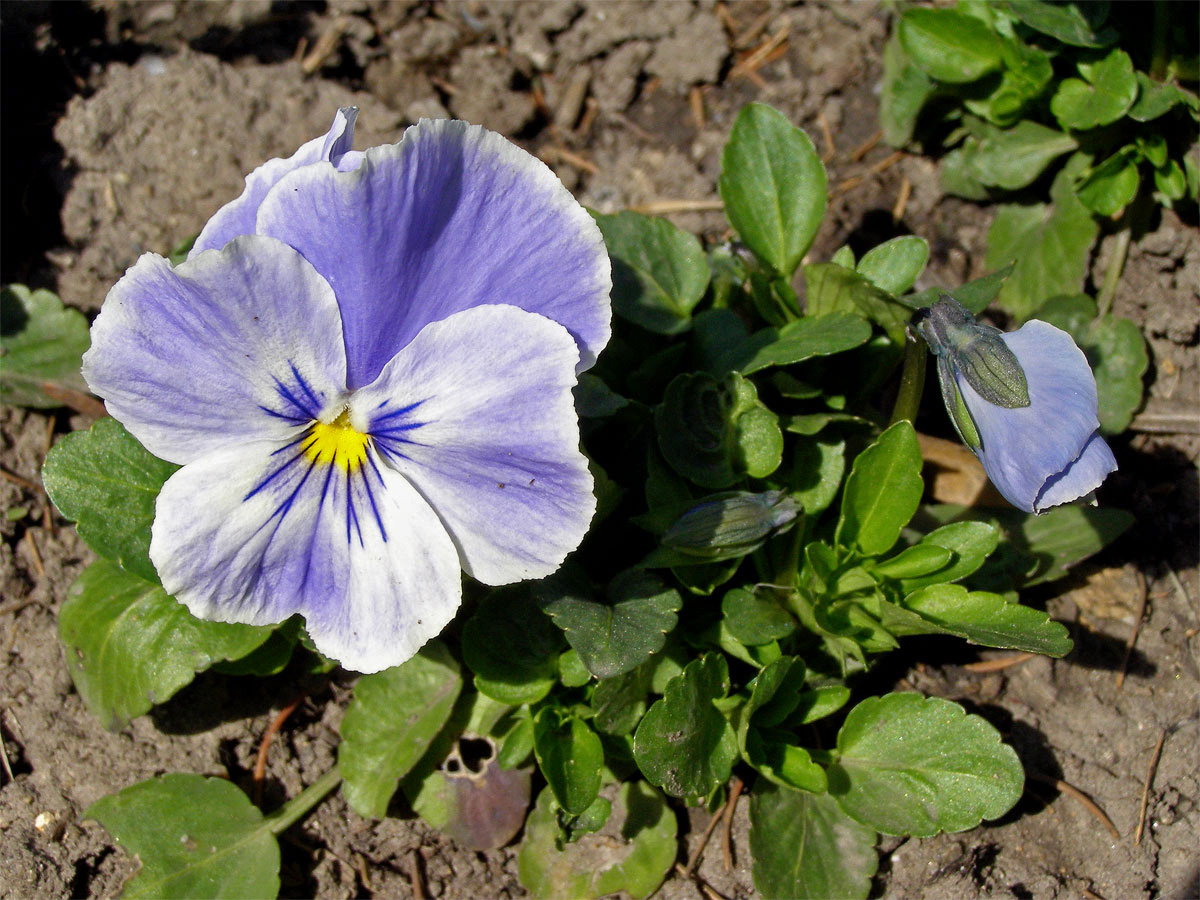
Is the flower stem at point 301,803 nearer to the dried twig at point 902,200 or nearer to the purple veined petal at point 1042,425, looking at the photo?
the purple veined petal at point 1042,425

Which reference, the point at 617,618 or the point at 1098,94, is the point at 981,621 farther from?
the point at 1098,94

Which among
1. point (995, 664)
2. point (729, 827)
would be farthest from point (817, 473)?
point (729, 827)

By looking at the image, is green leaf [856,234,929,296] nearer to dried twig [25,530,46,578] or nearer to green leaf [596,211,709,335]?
green leaf [596,211,709,335]

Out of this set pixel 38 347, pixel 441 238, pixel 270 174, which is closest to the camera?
pixel 441 238

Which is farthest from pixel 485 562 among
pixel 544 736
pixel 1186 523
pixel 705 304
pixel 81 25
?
pixel 81 25

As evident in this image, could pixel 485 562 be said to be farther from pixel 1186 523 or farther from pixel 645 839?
pixel 1186 523

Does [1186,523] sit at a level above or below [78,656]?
below
